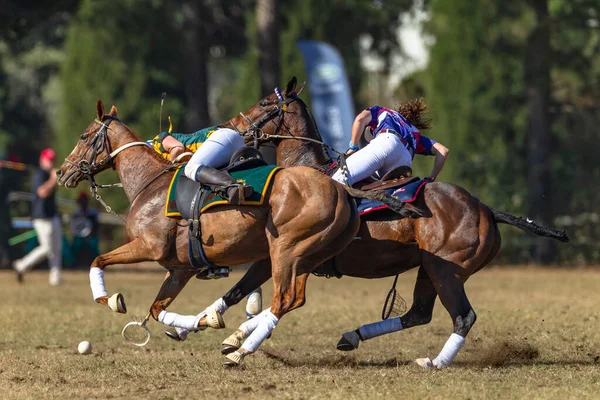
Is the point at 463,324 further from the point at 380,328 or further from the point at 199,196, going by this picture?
the point at 199,196

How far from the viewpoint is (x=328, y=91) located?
83.9ft

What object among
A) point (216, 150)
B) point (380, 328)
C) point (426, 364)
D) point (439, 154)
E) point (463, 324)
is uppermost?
point (216, 150)

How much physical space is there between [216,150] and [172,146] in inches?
41.9

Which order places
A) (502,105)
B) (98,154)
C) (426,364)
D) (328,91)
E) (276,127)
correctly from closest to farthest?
1. (426,364)
2. (98,154)
3. (276,127)
4. (328,91)
5. (502,105)

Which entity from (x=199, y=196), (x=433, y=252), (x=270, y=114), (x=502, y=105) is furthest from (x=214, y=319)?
(x=502, y=105)

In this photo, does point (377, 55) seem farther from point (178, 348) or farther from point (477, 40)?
point (178, 348)

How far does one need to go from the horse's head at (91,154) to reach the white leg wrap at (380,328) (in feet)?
8.74

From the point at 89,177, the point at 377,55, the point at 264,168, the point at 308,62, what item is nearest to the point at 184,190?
the point at 264,168

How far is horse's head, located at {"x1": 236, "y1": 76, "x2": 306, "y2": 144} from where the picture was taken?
10.9 m

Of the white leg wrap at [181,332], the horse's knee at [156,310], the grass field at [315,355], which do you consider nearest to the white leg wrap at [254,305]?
the grass field at [315,355]

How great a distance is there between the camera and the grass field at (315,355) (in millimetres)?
8320

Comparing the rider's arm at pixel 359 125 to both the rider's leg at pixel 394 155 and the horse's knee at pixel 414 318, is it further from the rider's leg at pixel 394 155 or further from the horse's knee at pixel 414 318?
the horse's knee at pixel 414 318

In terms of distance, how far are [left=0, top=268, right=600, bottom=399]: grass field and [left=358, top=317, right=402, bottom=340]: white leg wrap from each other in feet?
0.75

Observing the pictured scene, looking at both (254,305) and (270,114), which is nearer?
(270,114)
